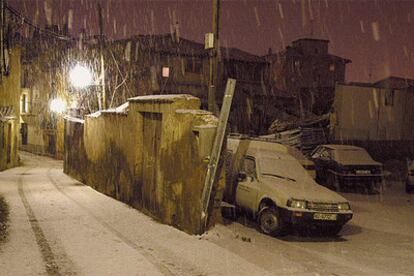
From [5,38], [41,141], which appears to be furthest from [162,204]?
[41,141]

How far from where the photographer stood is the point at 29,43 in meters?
44.5

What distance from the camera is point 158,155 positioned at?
34.6ft

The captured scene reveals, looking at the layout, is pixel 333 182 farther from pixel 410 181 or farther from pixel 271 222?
pixel 271 222

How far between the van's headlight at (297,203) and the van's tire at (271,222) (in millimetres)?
426

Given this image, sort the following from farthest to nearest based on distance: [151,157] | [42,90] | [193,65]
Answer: [42,90] → [193,65] → [151,157]

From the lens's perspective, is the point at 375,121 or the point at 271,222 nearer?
the point at 271,222

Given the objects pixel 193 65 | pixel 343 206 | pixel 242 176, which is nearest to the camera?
pixel 343 206

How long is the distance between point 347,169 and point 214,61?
7.79 metres

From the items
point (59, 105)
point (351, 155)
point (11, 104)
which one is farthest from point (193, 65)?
point (351, 155)

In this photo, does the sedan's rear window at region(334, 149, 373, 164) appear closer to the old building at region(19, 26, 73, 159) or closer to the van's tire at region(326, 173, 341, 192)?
the van's tire at region(326, 173, 341, 192)

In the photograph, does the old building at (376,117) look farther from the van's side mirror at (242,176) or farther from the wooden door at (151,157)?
the wooden door at (151,157)

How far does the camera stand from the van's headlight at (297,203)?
31.8 ft

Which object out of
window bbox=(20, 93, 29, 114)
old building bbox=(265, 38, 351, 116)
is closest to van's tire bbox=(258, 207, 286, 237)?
old building bbox=(265, 38, 351, 116)

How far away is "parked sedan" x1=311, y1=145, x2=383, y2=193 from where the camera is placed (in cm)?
1736
